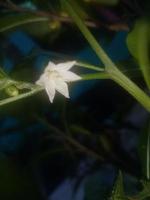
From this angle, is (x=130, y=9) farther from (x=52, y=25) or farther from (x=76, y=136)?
(x=76, y=136)

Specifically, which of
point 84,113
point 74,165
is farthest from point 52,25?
point 74,165

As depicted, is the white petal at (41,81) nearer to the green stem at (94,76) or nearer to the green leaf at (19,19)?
the green stem at (94,76)

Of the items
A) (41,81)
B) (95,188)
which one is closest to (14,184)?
(95,188)

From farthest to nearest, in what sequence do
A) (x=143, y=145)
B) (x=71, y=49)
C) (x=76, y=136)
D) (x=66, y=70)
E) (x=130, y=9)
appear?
(x=76, y=136) → (x=71, y=49) → (x=130, y=9) → (x=143, y=145) → (x=66, y=70)

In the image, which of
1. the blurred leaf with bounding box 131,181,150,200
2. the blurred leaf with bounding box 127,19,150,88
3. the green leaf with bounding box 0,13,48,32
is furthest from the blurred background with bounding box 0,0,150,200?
the blurred leaf with bounding box 131,181,150,200

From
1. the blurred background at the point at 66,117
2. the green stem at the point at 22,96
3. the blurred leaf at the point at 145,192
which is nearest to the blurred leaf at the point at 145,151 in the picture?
the blurred background at the point at 66,117

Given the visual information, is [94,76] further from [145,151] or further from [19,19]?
[19,19]
